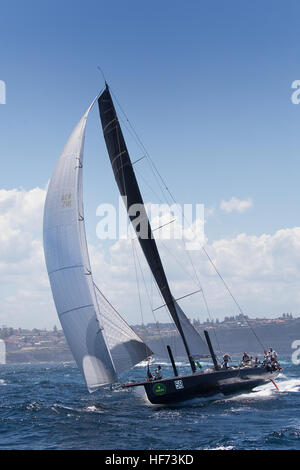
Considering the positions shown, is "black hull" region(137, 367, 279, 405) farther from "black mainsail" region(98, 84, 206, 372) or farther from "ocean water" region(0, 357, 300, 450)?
"black mainsail" region(98, 84, 206, 372)

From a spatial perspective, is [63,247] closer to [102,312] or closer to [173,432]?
[102,312]

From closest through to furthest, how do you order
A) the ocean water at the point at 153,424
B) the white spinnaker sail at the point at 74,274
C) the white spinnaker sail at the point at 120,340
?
the ocean water at the point at 153,424 < the white spinnaker sail at the point at 74,274 < the white spinnaker sail at the point at 120,340

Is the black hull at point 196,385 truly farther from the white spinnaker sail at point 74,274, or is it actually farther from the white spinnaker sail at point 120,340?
the white spinnaker sail at point 74,274

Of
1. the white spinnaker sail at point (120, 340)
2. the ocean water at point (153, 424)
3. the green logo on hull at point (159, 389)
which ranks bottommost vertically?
the ocean water at point (153, 424)

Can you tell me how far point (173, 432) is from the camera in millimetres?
14953

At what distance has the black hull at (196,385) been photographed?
19.2 metres

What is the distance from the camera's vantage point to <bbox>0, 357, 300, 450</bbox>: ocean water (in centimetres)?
1362

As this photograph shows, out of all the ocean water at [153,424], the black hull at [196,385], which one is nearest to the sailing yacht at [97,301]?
the black hull at [196,385]

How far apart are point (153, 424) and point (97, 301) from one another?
4.98 m

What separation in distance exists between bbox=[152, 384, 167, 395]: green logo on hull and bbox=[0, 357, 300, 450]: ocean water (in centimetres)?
74

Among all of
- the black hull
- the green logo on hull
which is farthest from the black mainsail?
the green logo on hull

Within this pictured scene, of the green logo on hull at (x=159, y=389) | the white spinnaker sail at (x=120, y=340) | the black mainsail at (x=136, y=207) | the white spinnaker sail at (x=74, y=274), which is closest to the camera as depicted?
the white spinnaker sail at (x=74, y=274)

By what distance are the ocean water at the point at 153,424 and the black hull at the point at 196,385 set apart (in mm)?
434

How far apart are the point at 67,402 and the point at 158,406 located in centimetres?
563
